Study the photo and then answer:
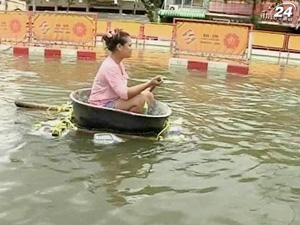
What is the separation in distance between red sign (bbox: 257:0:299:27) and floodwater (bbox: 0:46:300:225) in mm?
24939

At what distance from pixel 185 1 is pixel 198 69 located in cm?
2604

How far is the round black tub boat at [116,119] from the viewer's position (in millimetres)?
7070

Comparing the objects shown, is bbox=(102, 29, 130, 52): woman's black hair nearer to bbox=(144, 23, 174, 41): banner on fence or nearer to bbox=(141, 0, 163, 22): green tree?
bbox=(144, 23, 174, 41): banner on fence

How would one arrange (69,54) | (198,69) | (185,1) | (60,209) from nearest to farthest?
(60,209)
(198,69)
(69,54)
(185,1)

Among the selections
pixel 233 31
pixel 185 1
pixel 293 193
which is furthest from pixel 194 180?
pixel 185 1

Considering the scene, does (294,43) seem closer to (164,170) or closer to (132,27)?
(132,27)

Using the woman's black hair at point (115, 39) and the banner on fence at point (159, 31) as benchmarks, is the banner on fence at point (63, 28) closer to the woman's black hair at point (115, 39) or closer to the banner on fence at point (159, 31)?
the banner on fence at point (159, 31)

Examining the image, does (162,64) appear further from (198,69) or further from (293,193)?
(293,193)

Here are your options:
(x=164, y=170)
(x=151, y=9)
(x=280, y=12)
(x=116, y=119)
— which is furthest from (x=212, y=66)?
(x=151, y=9)

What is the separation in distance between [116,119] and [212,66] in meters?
9.89

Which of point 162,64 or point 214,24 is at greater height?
point 214,24

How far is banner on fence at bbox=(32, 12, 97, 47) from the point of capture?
1880 centimetres

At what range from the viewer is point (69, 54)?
1812 cm

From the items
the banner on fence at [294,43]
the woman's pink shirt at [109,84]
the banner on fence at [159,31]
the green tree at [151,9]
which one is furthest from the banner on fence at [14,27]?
the green tree at [151,9]
